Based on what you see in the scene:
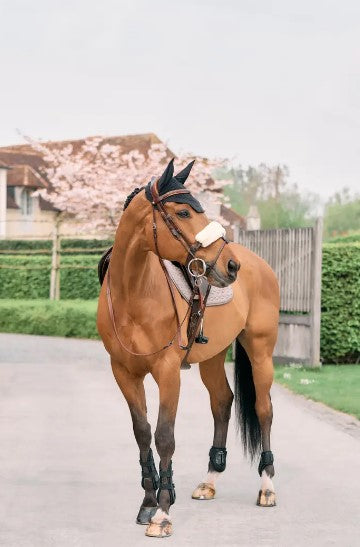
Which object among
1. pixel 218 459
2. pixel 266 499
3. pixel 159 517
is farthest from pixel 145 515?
pixel 218 459

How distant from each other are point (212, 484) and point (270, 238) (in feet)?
33.2

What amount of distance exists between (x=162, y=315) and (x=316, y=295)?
1001 centimetres

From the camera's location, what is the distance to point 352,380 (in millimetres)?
14766

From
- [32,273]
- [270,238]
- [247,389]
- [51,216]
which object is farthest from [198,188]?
[247,389]

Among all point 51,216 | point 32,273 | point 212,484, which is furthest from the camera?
point 51,216

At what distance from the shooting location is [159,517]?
589 cm

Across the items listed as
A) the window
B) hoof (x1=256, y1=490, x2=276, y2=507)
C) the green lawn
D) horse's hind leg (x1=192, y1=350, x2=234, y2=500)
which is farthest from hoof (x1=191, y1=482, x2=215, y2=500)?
the window

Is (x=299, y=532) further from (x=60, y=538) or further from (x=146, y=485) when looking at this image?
(x=60, y=538)

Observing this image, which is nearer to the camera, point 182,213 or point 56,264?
A: point 182,213

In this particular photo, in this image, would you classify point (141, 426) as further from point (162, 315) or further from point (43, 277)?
point (43, 277)

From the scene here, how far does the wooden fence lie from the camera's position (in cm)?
1574

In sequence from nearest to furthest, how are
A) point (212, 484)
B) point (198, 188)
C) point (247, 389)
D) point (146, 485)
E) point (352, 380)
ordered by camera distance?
point (146, 485)
point (212, 484)
point (247, 389)
point (352, 380)
point (198, 188)

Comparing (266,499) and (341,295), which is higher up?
(341,295)

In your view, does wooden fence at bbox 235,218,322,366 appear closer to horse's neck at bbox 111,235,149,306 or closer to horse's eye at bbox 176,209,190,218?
horse's neck at bbox 111,235,149,306
